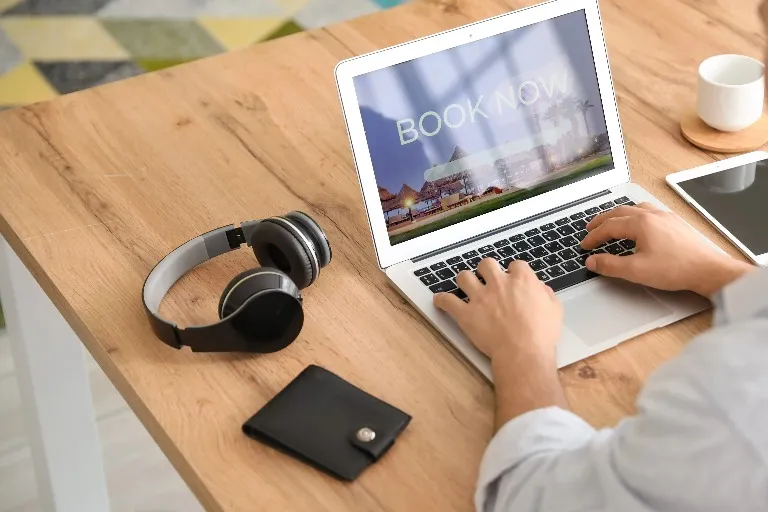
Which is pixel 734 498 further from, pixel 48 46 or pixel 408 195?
pixel 48 46

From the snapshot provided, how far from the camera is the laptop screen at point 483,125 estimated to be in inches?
47.8

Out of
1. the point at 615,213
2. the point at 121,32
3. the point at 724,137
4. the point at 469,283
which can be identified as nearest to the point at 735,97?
the point at 724,137

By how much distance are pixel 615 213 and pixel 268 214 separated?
420 mm

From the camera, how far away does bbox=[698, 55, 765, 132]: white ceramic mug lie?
1.39 m

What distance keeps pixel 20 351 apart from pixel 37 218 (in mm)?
375

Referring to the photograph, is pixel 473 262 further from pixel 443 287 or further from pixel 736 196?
pixel 736 196

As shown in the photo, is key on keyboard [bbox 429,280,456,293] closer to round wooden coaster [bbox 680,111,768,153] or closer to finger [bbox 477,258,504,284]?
finger [bbox 477,258,504,284]

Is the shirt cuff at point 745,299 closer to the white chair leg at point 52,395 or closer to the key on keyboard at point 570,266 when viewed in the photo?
the key on keyboard at point 570,266

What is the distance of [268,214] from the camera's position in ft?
4.35

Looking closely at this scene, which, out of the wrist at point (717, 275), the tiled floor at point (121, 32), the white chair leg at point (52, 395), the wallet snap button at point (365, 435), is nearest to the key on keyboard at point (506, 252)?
the wrist at point (717, 275)

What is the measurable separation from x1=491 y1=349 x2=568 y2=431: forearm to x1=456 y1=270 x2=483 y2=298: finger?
4.0 inches

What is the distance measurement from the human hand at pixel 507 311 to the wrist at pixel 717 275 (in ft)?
0.51

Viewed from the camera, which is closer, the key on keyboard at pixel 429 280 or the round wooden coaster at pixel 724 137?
the key on keyboard at pixel 429 280

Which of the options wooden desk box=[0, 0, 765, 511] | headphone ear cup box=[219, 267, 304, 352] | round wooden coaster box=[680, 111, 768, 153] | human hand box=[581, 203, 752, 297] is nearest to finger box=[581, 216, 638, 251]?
human hand box=[581, 203, 752, 297]
